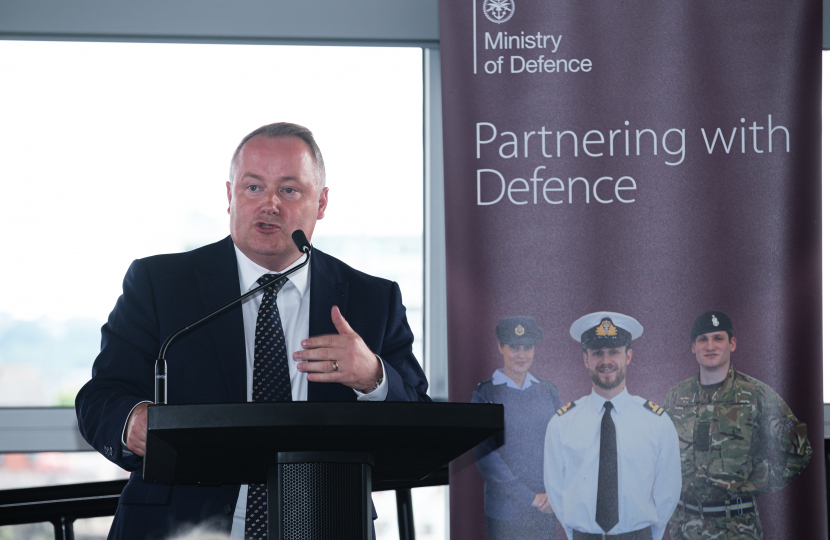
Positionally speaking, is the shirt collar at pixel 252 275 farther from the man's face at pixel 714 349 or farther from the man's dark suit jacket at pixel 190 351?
the man's face at pixel 714 349

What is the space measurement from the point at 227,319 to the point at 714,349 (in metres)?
1.54

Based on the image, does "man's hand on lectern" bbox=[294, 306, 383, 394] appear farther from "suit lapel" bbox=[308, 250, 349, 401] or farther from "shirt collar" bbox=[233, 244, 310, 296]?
"shirt collar" bbox=[233, 244, 310, 296]

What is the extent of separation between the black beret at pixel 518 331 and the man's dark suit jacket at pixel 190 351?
420 millimetres

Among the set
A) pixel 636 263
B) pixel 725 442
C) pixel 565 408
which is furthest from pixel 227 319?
pixel 725 442

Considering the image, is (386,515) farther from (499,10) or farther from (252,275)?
(499,10)

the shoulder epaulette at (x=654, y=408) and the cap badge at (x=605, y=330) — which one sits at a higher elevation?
the cap badge at (x=605, y=330)

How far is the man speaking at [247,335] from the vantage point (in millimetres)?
1599

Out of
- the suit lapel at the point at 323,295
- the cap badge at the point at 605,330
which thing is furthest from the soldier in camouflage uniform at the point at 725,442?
the suit lapel at the point at 323,295

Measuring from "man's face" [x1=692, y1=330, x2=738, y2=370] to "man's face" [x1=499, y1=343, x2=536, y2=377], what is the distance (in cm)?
53

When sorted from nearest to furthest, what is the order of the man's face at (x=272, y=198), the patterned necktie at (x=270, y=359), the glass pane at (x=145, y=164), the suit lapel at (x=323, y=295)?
the patterned necktie at (x=270, y=359) < the suit lapel at (x=323, y=295) < the man's face at (x=272, y=198) < the glass pane at (x=145, y=164)

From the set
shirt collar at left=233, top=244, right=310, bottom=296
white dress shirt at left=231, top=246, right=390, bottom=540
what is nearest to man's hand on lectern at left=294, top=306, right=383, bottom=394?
white dress shirt at left=231, top=246, right=390, bottom=540

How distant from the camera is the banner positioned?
243cm

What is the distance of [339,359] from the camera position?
1.43 meters

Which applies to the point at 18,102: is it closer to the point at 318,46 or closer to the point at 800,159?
the point at 318,46
